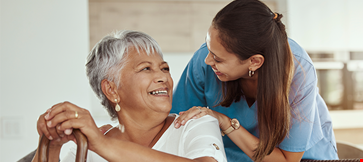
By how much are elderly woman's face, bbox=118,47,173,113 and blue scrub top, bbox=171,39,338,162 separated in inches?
15.7

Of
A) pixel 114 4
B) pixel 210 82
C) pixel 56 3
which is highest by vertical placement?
pixel 114 4

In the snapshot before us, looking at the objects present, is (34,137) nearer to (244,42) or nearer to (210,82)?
(210,82)

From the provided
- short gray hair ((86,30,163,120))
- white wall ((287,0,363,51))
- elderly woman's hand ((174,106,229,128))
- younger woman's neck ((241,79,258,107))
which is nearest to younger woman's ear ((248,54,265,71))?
younger woman's neck ((241,79,258,107))

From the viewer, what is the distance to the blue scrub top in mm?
1156

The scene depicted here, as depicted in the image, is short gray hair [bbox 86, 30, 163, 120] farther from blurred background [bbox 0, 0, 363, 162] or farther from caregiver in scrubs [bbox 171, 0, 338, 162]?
blurred background [bbox 0, 0, 363, 162]

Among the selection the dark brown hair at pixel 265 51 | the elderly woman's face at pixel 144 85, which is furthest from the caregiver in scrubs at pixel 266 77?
the elderly woman's face at pixel 144 85

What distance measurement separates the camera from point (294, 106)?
3.80 feet

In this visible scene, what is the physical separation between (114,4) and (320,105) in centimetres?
283

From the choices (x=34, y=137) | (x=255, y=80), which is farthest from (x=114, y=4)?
(x=255, y=80)

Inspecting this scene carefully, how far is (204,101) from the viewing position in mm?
1519

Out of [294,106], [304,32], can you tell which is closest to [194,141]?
[294,106]

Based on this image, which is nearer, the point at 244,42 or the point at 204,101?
the point at 244,42

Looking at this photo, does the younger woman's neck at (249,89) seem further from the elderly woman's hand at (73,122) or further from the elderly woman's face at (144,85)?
the elderly woman's hand at (73,122)

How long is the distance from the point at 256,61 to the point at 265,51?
6cm
